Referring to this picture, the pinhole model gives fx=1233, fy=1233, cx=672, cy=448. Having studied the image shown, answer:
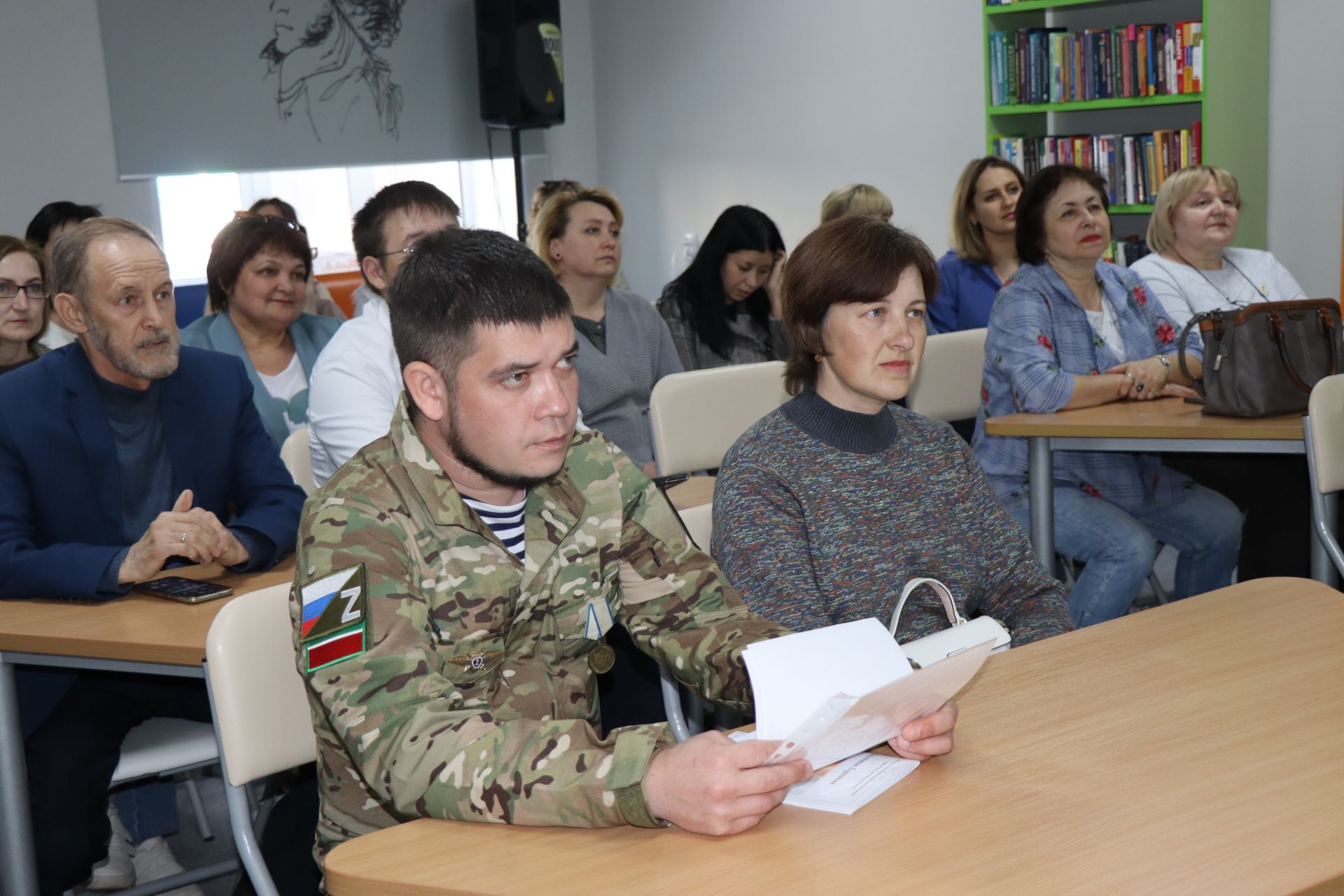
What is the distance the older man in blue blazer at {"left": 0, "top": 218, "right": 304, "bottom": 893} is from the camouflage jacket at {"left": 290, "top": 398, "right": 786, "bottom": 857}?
98 centimetres

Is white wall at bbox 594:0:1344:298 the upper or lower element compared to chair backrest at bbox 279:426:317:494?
upper

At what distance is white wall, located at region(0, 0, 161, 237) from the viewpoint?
5.32 metres

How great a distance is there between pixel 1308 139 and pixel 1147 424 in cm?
303

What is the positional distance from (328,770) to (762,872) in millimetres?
603

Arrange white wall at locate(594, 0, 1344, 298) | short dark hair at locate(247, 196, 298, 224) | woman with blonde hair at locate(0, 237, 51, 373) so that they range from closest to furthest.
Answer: woman with blonde hair at locate(0, 237, 51, 373), short dark hair at locate(247, 196, 298, 224), white wall at locate(594, 0, 1344, 298)

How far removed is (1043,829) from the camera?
1.12m

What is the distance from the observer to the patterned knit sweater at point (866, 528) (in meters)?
1.90

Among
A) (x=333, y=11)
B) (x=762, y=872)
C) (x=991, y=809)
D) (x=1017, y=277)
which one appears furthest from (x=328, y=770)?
(x=333, y=11)

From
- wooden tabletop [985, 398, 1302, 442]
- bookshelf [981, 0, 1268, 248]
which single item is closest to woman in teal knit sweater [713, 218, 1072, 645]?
wooden tabletop [985, 398, 1302, 442]

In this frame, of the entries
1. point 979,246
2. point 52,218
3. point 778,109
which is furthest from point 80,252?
point 778,109

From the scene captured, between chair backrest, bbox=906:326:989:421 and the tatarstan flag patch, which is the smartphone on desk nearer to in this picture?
the tatarstan flag patch

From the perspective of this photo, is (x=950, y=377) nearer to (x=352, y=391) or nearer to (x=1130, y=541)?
(x=1130, y=541)

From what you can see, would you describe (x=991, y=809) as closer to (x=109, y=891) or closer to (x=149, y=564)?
(x=149, y=564)

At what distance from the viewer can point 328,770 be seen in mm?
1433
